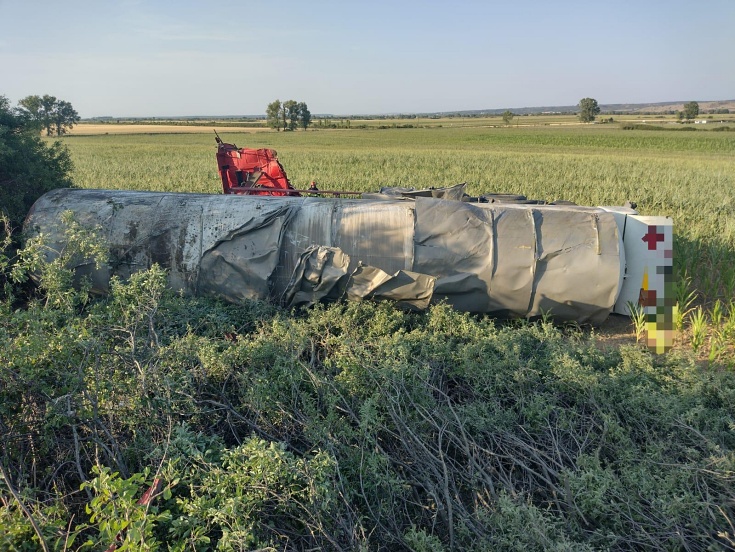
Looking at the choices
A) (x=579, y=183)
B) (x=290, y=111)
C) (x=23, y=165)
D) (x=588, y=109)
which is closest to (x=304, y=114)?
(x=290, y=111)

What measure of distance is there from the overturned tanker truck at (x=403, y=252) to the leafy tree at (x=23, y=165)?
1443 mm

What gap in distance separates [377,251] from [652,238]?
337 cm

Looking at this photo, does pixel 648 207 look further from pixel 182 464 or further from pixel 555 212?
pixel 182 464

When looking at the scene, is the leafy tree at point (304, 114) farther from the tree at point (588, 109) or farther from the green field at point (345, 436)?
the green field at point (345, 436)

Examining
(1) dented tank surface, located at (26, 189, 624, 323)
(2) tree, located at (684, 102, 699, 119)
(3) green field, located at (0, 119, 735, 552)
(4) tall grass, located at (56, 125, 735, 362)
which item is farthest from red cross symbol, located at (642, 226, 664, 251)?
(2) tree, located at (684, 102, 699, 119)

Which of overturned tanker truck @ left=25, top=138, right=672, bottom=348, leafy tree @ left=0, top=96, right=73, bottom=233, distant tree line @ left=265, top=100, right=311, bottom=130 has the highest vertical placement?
distant tree line @ left=265, top=100, right=311, bottom=130

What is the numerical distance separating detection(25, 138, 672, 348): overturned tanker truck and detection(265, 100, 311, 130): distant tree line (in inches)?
2856

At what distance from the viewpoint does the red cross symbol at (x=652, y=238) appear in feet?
19.8

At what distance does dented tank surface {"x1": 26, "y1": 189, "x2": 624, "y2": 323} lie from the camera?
586cm

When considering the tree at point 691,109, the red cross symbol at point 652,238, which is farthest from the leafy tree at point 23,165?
the tree at point 691,109

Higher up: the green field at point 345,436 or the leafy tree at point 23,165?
the leafy tree at point 23,165

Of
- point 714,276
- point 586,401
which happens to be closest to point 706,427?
point 586,401

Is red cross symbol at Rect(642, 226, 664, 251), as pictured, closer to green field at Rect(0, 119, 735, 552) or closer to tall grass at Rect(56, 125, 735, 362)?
green field at Rect(0, 119, 735, 552)

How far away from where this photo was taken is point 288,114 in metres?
75.2
